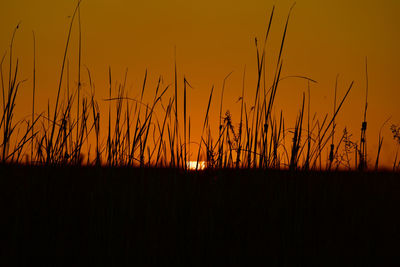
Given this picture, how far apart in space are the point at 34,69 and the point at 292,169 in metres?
1.16

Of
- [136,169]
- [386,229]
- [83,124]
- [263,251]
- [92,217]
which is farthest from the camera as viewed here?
[83,124]

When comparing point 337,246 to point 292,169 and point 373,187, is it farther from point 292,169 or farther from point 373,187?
point 373,187

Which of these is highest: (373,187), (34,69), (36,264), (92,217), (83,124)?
(34,69)

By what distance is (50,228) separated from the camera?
143 centimetres

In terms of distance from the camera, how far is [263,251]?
4.49 feet

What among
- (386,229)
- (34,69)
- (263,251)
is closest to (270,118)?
(386,229)

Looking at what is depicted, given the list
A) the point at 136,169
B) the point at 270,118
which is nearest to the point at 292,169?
the point at 270,118

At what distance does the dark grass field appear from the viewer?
1.32m

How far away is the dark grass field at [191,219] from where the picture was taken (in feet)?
4.32

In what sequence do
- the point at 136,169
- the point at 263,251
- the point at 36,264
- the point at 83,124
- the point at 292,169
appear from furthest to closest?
the point at 83,124 → the point at 136,169 → the point at 292,169 → the point at 263,251 → the point at 36,264

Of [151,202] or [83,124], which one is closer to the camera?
[151,202]

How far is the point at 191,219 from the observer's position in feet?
5.02

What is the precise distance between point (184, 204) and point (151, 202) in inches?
4.7

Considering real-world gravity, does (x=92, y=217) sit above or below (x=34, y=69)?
below
